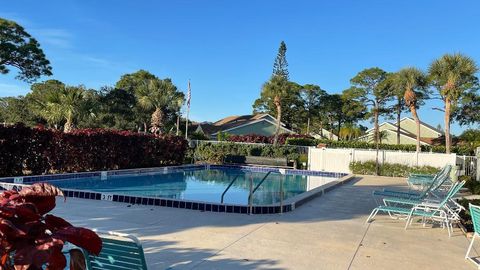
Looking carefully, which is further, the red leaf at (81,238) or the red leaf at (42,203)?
the red leaf at (42,203)

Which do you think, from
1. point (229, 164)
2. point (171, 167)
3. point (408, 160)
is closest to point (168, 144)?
point (171, 167)

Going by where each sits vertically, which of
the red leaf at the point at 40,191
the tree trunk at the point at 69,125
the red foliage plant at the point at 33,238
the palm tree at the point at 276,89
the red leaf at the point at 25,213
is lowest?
the red foliage plant at the point at 33,238

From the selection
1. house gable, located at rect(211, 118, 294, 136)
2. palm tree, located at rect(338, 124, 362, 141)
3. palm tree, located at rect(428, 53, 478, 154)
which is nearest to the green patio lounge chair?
palm tree, located at rect(428, 53, 478, 154)

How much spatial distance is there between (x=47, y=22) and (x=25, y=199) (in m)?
21.7

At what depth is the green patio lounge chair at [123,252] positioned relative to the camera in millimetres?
2582

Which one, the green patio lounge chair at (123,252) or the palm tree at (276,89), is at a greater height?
the palm tree at (276,89)

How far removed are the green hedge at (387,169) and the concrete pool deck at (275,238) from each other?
11.5 metres

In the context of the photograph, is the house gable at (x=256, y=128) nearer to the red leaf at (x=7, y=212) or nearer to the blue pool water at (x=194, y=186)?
the blue pool water at (x=194, y=186)

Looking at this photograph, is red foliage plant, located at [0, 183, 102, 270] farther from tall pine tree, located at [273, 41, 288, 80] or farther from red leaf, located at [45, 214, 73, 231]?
tall pine tree, located at [273, 41, 288, 80]

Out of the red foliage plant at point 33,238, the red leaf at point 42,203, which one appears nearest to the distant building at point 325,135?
the red leaf at point 42,203

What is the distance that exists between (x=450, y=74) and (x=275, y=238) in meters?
23.8

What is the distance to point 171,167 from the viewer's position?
18938 millimetres

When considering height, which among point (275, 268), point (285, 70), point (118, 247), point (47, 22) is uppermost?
point (285, 70)

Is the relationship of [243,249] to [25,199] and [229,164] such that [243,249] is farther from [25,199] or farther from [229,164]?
[229,164]
